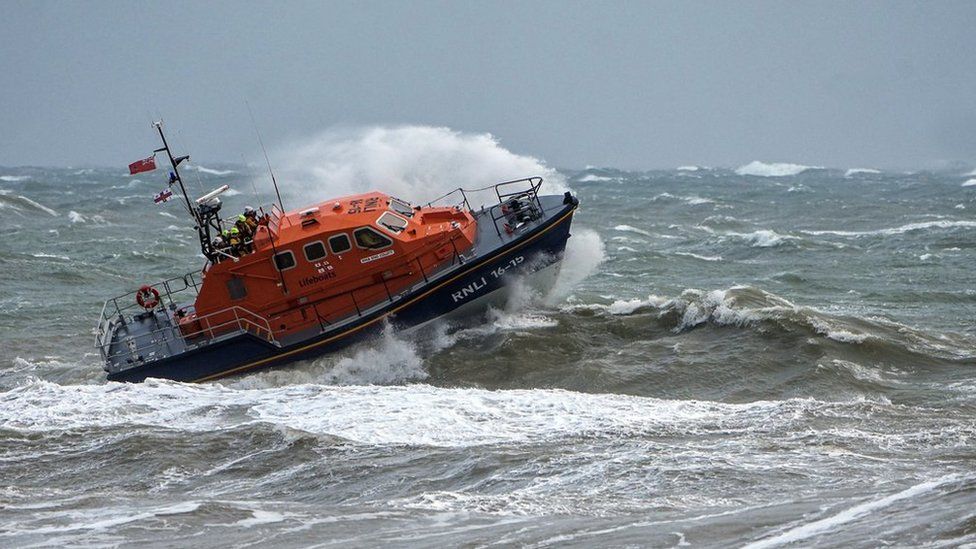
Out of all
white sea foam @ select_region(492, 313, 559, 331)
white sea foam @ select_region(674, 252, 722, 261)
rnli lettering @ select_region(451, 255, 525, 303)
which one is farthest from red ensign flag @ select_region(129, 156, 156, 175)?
white sea foam @ select_region(674, 252, 722, 261)

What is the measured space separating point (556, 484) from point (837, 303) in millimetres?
Result: 11901

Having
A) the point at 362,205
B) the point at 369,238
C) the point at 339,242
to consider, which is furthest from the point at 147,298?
the point at 369,238

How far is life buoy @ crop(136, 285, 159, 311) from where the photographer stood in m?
18.2

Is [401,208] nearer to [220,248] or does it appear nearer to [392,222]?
[392,222]

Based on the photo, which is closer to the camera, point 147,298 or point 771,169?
point 147,298

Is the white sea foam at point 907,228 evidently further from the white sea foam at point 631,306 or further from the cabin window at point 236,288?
the cabin window at point 236,288

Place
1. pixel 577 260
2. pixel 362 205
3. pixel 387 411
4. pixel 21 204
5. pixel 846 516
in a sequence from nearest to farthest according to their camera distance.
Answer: pixel 846 516 < pixel 387 411 < pixel 362 205 < pixel 577 260 < pixel 21 204

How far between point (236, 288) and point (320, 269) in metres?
1.32

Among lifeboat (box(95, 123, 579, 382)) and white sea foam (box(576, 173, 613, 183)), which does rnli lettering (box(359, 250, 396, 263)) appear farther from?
white sea foam (box(576, 173, 613, 183))

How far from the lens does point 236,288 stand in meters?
16.7

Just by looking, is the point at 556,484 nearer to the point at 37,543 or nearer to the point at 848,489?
the point at 848,489

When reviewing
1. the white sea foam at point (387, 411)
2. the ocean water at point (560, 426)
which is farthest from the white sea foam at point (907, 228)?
the white sea foam at point (387, 411)

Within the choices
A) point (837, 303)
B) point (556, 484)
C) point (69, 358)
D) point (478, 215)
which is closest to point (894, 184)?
point (837, 303)

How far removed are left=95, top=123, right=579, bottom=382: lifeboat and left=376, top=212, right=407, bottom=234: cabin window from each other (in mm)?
21
